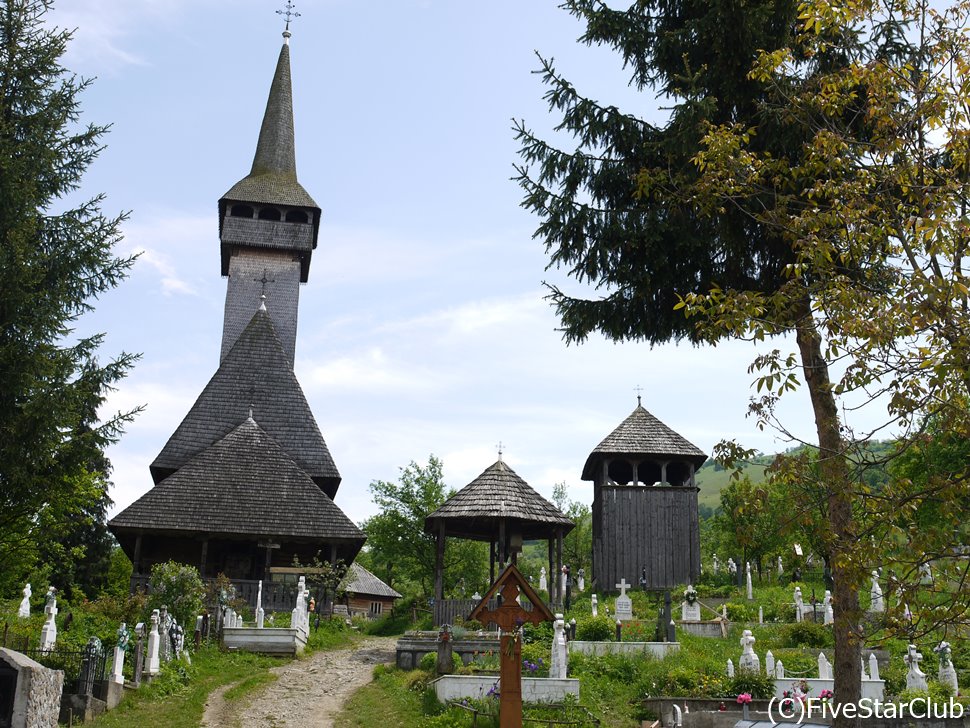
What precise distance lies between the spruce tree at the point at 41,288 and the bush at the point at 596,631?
9.34 meters

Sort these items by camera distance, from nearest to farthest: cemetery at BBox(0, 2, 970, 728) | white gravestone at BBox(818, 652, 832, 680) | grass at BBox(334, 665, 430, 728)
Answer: cemetery at BBox(0, 2, 970, 728), grass at BBox(334, 665, 430, 728), white gravestone at BBox(818, 652, 832, 680)

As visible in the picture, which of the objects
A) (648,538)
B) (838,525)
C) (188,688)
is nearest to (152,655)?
(188,688)

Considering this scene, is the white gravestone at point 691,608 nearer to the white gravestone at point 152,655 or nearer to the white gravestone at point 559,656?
the white gravestone at point 559,656

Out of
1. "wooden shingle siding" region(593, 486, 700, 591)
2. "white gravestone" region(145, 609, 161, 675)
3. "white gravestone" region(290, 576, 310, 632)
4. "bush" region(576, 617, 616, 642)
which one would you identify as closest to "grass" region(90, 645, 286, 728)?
"white gravestone" region(145, 609, 161, 675)

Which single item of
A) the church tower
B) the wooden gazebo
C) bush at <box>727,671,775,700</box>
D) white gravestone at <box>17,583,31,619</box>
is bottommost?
bush at <box>727,671,775,700</box>

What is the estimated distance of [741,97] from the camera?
1200 cm

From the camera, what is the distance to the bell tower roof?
3784cm

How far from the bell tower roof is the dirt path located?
904 inches

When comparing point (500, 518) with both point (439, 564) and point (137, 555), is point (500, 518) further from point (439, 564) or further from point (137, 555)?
point (137, 555)

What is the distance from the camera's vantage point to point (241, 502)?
22.5m

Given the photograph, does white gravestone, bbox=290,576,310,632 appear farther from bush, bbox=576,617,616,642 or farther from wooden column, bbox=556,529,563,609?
wooden column, bbox=556,529,563,609

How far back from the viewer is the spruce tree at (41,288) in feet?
42.4

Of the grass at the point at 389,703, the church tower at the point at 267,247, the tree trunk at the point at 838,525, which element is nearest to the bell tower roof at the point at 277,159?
the church tower at the point at 267,247

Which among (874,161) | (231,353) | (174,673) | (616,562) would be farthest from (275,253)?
(874,161)
